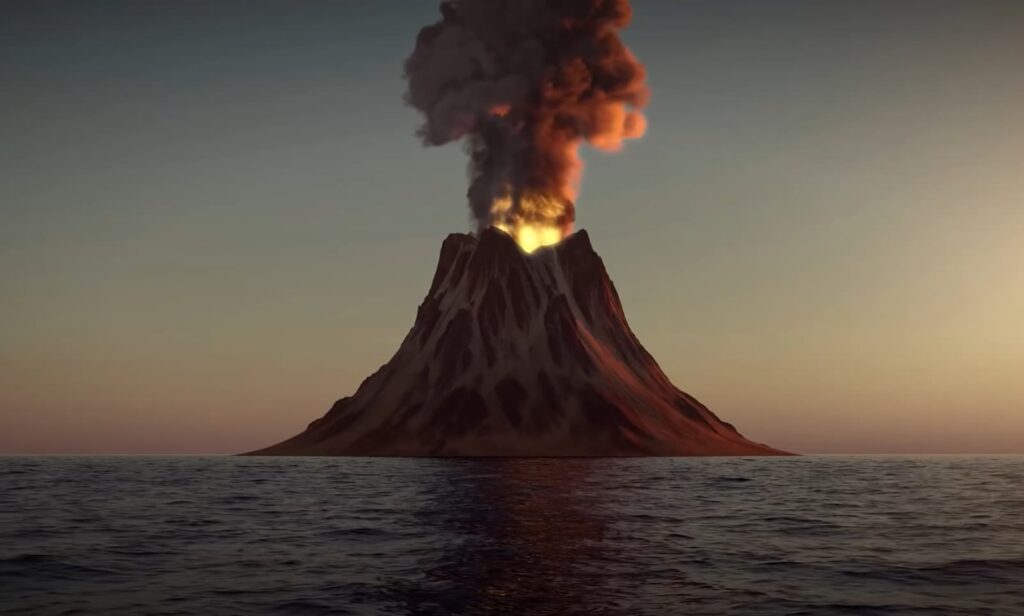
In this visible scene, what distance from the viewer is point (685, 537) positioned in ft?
119

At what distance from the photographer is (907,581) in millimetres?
25953

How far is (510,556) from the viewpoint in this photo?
30.8 meters

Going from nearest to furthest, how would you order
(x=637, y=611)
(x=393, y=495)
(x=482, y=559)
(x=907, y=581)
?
(x=637, y=611)
(x=907, y=581)
(x=482, y=559)
(x=393, y=495)

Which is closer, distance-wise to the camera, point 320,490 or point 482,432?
point 320,490

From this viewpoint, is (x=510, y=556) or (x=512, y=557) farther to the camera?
(x=510, y=556)

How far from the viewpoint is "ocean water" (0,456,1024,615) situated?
2262 centimetres

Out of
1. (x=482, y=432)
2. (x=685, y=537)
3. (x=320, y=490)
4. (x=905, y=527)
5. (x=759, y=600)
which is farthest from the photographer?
(x=482, y=432)

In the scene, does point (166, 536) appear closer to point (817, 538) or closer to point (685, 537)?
point (685, 537)

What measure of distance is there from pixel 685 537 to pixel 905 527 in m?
12.8

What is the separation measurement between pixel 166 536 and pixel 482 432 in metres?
162

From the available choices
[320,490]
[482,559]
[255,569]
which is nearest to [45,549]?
[255,569]

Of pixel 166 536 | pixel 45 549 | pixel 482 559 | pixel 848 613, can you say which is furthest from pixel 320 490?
pixel 848 613

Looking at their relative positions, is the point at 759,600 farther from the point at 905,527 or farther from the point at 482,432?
the point at 482,432

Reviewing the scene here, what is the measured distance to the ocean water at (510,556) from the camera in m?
22.6
